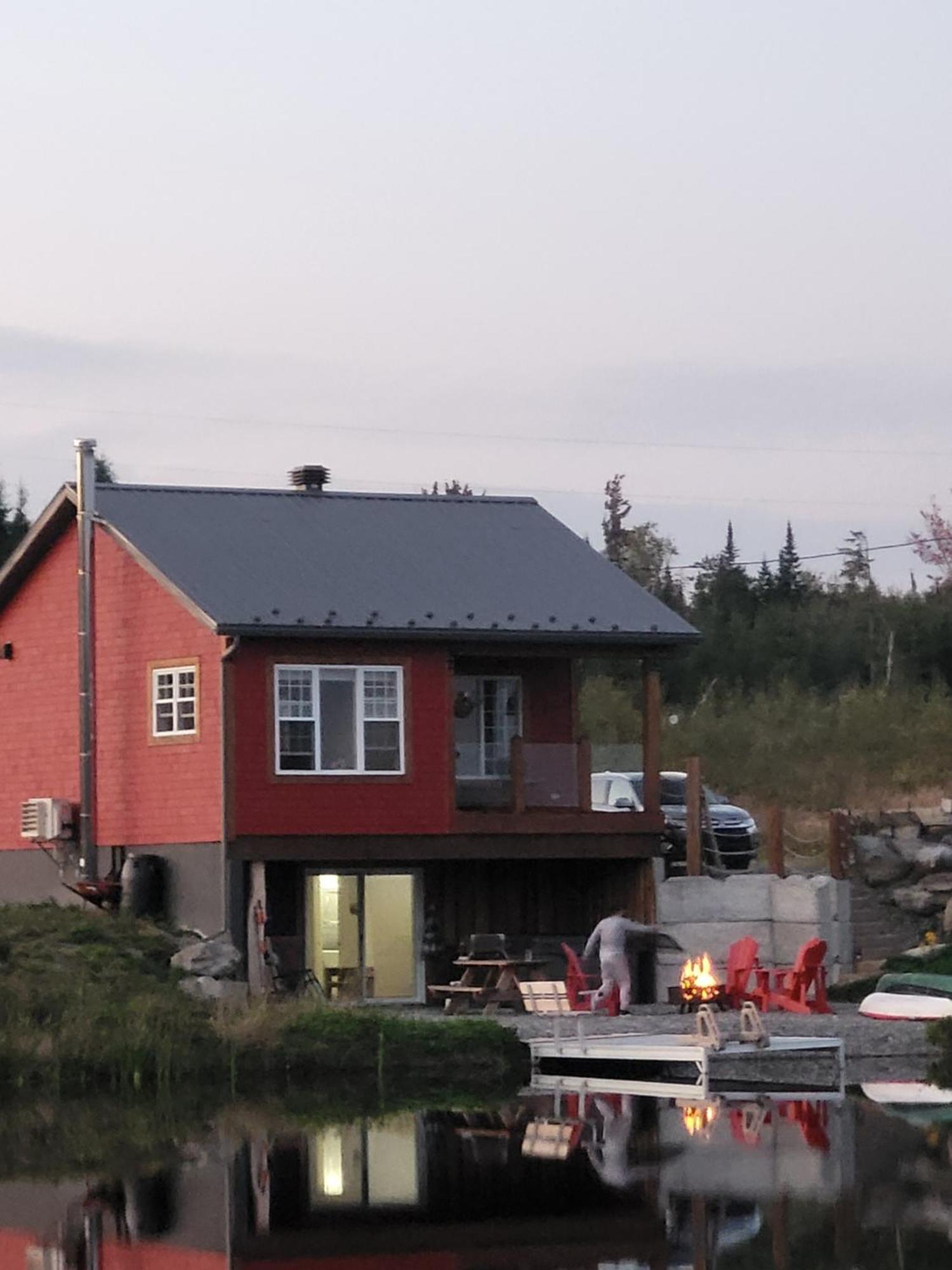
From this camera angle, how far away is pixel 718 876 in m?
39.3

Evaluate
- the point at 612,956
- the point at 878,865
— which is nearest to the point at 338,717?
the point at 612,956

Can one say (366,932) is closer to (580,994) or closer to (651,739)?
(580,994)

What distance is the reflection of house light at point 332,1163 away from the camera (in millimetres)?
23375

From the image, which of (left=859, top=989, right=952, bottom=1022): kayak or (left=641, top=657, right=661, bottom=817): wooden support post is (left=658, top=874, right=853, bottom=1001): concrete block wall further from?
(left=859, top=989, right=952, bottom=1022): kayak

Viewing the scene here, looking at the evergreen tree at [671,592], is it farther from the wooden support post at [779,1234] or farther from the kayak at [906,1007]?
the wooden support post at [779,1234]

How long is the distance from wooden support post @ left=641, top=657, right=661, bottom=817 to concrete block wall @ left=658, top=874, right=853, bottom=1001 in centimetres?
125

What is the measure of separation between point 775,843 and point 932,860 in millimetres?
2347

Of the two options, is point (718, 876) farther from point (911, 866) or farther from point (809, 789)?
point (809, 789)

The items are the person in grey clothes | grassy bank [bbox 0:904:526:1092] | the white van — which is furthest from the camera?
the white van

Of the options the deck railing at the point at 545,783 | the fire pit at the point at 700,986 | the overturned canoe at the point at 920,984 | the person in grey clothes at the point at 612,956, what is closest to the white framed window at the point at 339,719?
the deck railing at the point at 545,783

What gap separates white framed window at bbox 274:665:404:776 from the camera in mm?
37188

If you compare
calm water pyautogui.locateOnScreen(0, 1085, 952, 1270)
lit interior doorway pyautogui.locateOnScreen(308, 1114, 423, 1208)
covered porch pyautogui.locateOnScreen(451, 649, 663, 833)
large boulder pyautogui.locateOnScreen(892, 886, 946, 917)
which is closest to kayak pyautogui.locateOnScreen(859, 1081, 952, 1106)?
calm water pyautogui.locateOnScreen(0, 1085, 952, 1270)

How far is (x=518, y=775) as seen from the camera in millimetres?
37938

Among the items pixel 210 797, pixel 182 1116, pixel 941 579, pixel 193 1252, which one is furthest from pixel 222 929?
pixel 941 579
